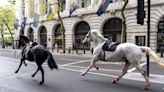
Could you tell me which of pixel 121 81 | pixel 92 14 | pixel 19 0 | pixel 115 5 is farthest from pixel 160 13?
pixel 19 0

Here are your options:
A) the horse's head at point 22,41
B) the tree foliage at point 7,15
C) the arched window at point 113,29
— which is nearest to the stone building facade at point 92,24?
the arched window at point 113,29

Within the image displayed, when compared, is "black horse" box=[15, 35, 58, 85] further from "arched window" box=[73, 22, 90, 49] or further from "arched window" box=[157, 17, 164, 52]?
"arched window" box=[73, 22, 90, 49]

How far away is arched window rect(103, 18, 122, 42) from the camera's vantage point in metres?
37.3

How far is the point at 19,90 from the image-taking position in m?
9.56

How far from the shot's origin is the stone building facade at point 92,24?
3198cm

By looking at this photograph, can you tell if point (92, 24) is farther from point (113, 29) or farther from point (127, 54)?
point (127, 54)

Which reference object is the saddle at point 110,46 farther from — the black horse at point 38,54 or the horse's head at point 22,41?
the horse's head at point 22,41

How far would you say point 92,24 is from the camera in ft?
132

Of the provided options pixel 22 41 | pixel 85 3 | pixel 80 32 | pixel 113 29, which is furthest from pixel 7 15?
pixel 22 41

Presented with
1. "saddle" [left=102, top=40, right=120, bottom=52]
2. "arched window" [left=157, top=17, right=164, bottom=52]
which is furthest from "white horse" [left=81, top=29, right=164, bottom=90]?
"arched window" [left=157, top=17, right=164, bottom=52]

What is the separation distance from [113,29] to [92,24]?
3.79m

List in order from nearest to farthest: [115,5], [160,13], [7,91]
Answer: [7,91] < [160,13] < [115,5]

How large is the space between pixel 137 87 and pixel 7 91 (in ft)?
15.1

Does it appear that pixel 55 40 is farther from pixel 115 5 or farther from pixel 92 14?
pixel 115 5
